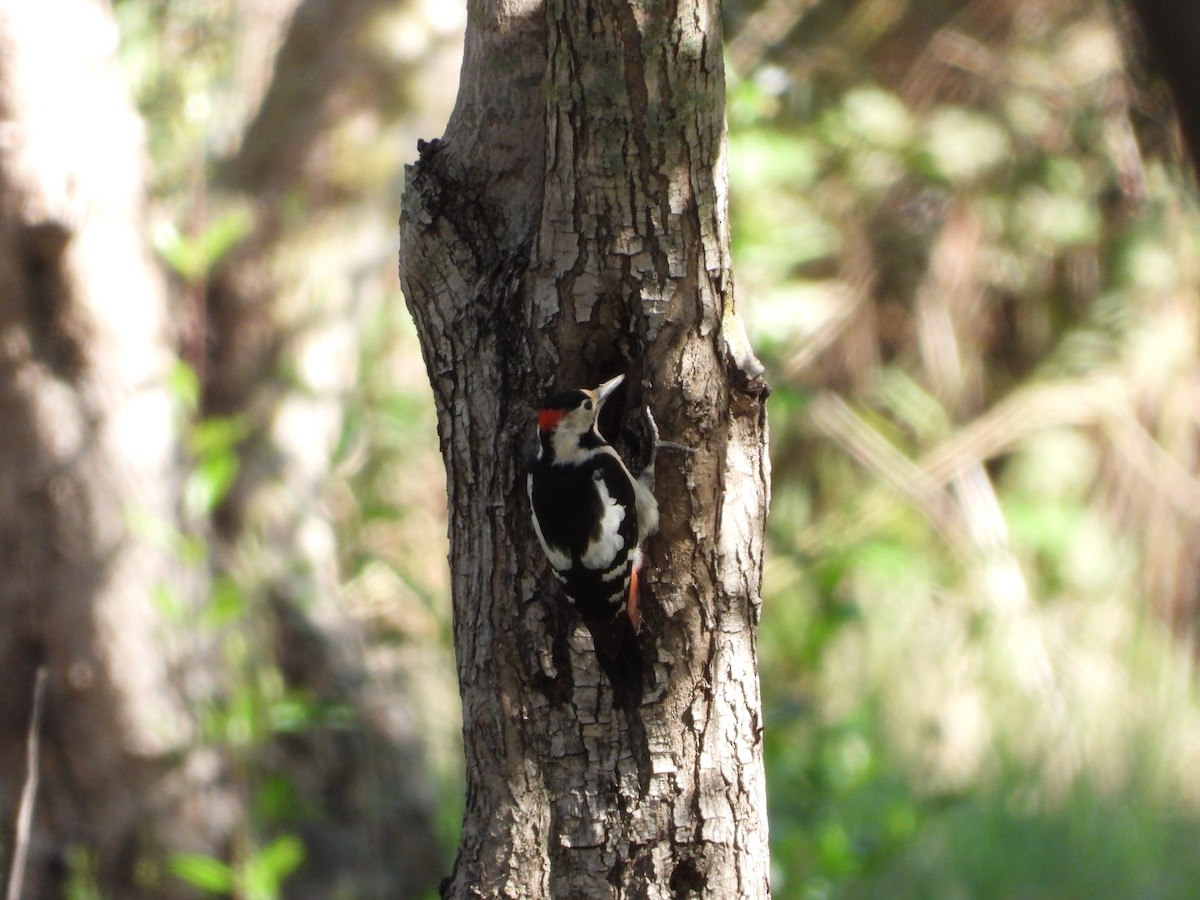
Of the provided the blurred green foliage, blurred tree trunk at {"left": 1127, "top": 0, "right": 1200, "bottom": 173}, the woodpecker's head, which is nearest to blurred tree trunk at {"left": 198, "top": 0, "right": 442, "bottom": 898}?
the blurred green foliage

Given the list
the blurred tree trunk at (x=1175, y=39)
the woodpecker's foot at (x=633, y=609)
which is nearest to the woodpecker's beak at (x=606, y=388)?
the woodpecker's foot at (x=633, y=609)

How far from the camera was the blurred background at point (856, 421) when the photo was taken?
4523 mm

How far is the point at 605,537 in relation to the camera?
284 centimetres

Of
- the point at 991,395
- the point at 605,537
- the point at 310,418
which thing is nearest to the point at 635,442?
the point at 605,537

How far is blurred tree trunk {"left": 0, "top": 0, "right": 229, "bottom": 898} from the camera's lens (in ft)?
13.8

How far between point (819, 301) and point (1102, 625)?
7.99 ft

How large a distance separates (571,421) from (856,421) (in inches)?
167

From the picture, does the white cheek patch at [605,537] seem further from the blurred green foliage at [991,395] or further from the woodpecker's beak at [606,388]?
the blurred green foliage at [991,395]

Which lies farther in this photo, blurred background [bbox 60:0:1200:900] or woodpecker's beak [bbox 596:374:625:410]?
blurred background [bbox 60:0:1200:900]

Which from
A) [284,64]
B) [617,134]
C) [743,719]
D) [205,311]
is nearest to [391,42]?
[284,64]

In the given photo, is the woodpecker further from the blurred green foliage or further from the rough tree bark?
the blurred green foliage

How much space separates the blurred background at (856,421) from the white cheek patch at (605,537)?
91 centimetres

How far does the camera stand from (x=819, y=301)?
24.2ft

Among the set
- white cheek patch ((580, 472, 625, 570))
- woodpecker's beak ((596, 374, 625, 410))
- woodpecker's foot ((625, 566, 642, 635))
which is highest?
woodpecker's beak ((596, 374, 625, 410))
